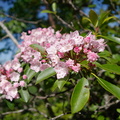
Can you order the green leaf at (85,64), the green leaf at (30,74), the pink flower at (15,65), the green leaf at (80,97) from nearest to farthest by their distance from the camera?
the green leaf at (80,97), the green leaf at (85,64), the green leaf at (30,74), the pink flower at (15,65)

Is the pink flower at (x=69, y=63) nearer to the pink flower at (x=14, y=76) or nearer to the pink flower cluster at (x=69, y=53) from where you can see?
the pink flower cluster at (x=69, y=53)

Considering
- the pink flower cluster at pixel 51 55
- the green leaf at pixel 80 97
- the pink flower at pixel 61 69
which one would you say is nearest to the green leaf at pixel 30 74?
the pink flower cluster at pixel 51 55

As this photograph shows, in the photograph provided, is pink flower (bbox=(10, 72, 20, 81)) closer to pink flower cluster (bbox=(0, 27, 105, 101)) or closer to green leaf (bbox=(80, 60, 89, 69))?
pink flower cluster (bbox=(0, 27, 105, 101))

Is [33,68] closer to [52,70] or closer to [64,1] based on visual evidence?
[52,70]

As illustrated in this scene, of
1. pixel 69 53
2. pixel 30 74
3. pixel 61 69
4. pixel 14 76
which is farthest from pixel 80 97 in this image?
pixel 14 76

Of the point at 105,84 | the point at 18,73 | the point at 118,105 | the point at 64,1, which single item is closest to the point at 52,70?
the point at 105,84

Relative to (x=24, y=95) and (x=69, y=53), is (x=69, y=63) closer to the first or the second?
(x=69, y=53)
